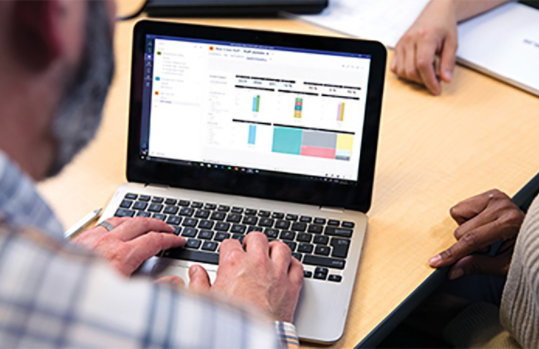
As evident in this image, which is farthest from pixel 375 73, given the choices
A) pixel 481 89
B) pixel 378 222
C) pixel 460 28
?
pixel 460 28

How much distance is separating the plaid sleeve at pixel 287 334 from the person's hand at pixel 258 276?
0.08 feet

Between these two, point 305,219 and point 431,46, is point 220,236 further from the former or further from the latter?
point 431,46

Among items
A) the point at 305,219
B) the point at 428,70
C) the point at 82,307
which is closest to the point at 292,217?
the point at 305,219

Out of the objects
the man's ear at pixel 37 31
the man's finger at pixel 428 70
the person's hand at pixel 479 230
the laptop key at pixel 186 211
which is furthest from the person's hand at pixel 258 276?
the man's finger at pixel 428 70

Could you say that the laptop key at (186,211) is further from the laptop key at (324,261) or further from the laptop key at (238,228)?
the laptop key at (324,261)

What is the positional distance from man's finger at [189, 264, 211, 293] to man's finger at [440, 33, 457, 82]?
24.7 inches

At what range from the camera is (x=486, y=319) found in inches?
44.9

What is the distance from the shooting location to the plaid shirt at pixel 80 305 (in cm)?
42

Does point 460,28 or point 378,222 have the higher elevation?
point 460,28

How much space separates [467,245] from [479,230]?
0.11ft

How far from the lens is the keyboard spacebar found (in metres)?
0.89

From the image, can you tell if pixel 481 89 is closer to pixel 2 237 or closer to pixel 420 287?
pixel 420 287

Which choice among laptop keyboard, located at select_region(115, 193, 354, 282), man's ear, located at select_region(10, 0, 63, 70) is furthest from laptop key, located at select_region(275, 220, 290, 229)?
man's ear, located at select_region(10, 0, 63, 70)

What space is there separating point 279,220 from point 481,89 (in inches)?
20.9
